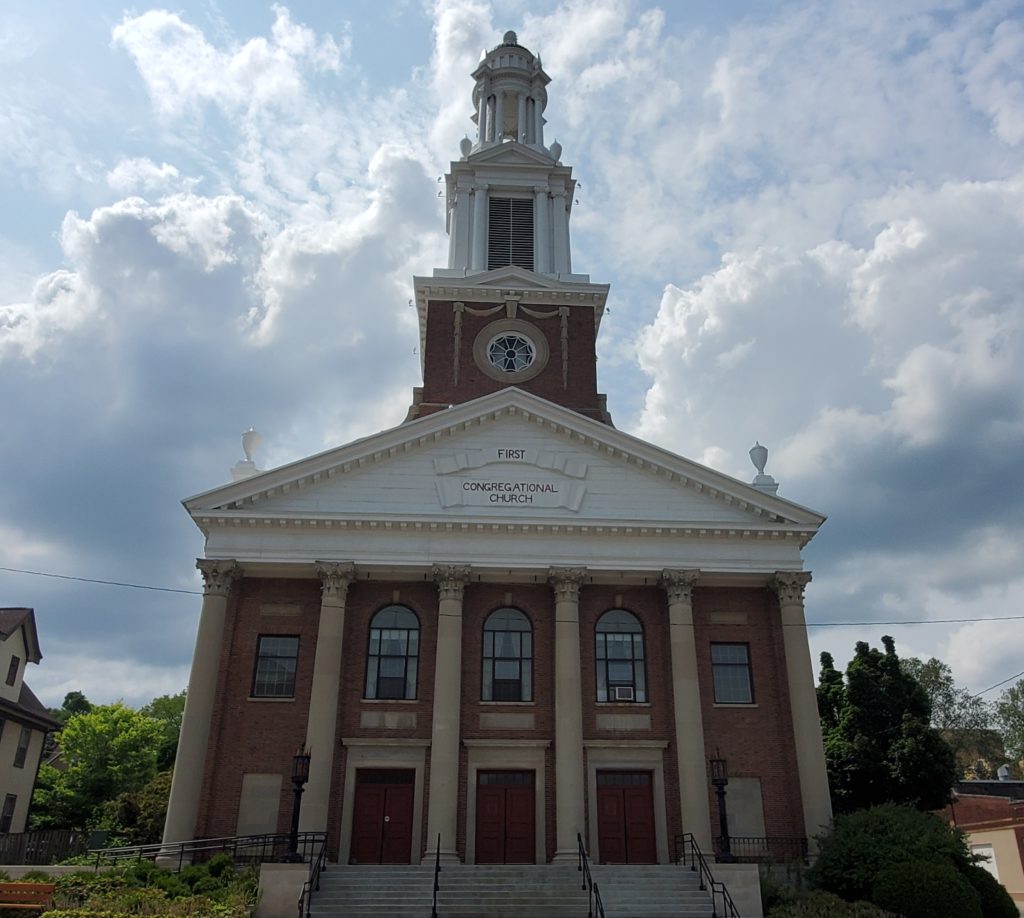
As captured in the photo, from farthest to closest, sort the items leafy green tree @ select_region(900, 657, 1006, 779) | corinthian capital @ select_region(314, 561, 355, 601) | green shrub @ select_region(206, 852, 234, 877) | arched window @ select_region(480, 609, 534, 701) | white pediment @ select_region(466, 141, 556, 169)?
leafy green tree @ select_region(900, 657, 1006, 779)
white pediment @ select_region(466, 141, 556, 169)
arched window @ select_region(480, 609, 534, 701)
corinthian capital @ select_region(314, 561, 355, 601)
green shrub @ select_region(206, 852, 234, 877)

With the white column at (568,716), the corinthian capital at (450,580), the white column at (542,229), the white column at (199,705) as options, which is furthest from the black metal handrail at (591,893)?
the white column at (542,229)

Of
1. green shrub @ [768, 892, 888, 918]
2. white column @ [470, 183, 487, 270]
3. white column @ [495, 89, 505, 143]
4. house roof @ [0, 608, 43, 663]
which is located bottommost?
green shrub @ [768, 892, 888, 918]

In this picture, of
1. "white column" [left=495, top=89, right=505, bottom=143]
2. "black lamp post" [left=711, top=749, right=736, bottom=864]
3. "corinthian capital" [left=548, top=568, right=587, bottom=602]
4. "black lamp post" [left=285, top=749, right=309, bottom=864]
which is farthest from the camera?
"white column" [left=495, top=89, right=505, bottom=143]

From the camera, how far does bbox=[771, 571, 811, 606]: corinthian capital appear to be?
29000 mm

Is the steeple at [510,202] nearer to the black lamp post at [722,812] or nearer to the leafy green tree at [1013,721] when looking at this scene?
the black lamp post at [722,812]

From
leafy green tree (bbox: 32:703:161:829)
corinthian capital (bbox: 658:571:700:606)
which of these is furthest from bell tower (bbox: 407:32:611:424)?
leafy green tree (bbox: 32:703:161:829)

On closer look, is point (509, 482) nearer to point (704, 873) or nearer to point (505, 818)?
point (505, 818)

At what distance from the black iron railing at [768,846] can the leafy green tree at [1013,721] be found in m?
57.5

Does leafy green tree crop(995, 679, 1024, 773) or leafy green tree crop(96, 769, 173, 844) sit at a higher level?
leafy green tree crop(995, 679, 1024, 773)

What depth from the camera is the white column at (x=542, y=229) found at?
4081cm

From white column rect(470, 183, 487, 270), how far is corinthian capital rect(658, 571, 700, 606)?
17.8 meters

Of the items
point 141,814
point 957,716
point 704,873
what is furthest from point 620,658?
point 957,716

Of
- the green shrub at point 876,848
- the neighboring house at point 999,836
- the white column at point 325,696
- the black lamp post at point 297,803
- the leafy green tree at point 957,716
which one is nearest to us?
the black lamp post at point 297,803

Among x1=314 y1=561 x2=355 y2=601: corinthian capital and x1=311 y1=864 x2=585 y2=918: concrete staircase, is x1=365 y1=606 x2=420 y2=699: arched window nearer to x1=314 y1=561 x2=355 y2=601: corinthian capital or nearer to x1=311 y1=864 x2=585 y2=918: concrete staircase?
x1=314 y1=561 x2=355 y2=601: corinthian capital
